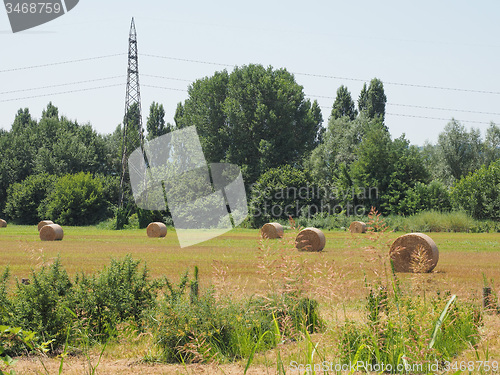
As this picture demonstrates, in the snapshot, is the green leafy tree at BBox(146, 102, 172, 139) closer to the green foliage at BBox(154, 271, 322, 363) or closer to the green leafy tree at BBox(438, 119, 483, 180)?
the green leafy tree at BBox(438, 119, 483, 180)

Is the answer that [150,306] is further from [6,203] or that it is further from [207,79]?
[6,203]

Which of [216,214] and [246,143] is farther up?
[246,143]

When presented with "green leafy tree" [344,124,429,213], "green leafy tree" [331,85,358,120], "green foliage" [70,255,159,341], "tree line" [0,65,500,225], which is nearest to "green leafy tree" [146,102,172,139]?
"tree line" [0,65,500,225]

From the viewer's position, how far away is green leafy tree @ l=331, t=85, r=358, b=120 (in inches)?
2368

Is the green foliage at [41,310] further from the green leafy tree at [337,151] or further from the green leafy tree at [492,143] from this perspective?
the green leafy tree at [492,143]

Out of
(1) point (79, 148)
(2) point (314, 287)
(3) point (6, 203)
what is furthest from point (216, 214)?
(2) point (314, 287)

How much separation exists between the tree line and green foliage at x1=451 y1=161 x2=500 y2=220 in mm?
80

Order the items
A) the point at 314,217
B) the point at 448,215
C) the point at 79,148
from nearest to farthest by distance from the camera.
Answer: the point at 448,215 < the point at 314,217 < the point at 79,148

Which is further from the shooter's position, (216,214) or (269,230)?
(216,214)

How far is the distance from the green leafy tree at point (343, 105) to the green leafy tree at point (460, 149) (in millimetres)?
10834

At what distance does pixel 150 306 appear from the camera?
6832 mm

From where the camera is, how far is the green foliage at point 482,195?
38875mm

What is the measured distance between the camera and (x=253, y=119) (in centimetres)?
5172

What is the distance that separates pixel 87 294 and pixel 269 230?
69.4 ft
